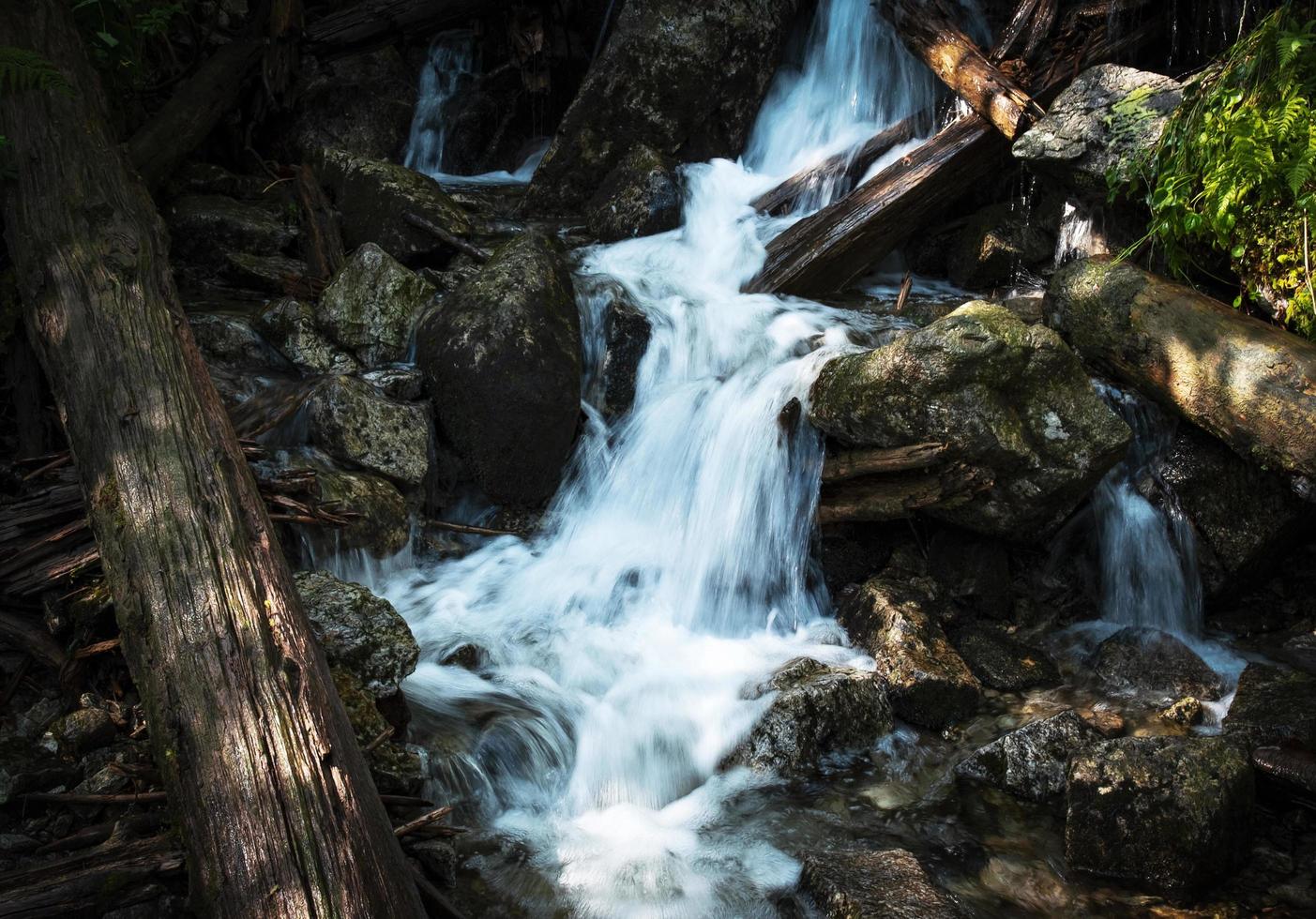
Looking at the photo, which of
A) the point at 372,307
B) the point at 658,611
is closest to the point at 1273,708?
the point at 658,611

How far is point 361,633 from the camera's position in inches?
150

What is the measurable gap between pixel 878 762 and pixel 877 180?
528cm

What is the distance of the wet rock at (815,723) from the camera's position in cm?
421

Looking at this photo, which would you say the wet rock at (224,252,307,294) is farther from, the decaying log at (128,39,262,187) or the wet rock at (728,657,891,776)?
the wet rock at (728,657,891,776)

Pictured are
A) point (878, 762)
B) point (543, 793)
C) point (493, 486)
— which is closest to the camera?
point (543, 793)

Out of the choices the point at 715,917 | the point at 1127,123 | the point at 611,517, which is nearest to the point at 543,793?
the point at 715,917

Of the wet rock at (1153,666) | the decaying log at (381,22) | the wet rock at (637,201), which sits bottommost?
the wet rock at (1153,666)

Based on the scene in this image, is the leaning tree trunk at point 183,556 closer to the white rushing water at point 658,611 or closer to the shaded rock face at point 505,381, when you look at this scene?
the white rushing water at point 658,611

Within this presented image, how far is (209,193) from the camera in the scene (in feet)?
25.7

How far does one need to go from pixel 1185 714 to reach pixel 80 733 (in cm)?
482

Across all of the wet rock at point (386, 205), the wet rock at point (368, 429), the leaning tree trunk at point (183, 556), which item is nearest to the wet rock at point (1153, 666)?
the leaning tree trunk at point (183, 556)

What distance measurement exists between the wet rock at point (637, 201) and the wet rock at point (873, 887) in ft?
19.5

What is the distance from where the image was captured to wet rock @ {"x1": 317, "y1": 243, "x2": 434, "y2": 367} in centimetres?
624

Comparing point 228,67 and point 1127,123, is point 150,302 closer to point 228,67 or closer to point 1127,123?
point 228,67
